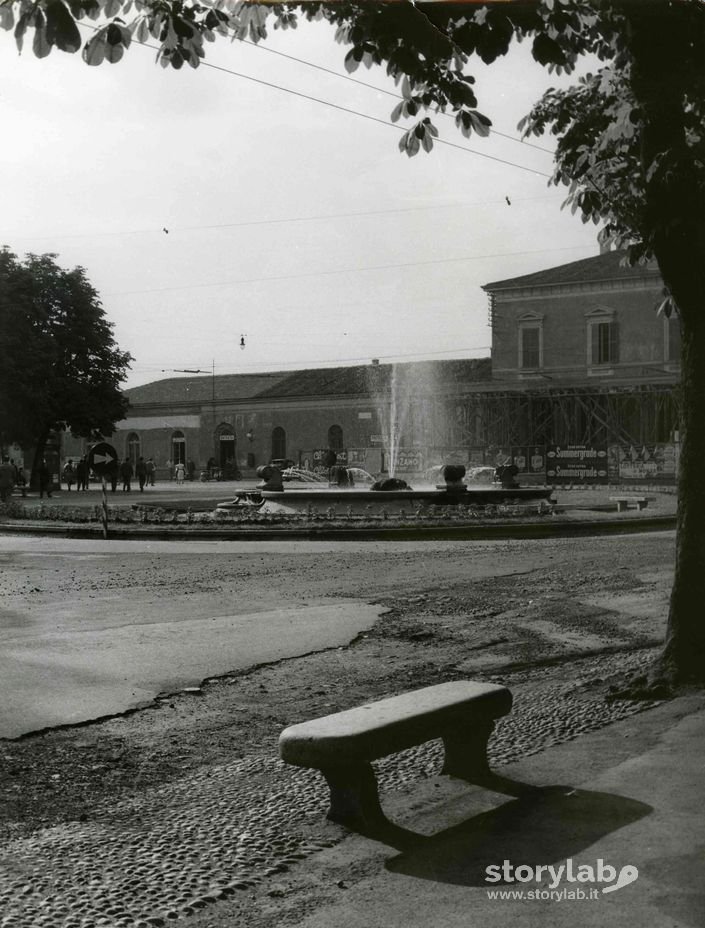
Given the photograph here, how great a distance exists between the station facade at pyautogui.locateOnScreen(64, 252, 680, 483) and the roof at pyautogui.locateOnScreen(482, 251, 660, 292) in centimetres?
9

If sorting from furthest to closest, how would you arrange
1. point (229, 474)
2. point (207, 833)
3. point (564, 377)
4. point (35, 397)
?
point (229, 474) → point (564, 377) → point (35, 397) → point (207, 833)

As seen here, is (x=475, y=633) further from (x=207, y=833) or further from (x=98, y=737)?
(x=207, y=833)

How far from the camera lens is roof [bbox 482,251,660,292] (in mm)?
58125

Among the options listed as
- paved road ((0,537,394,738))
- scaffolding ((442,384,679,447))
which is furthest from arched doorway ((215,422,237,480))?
paved road ((0,537,394,738))

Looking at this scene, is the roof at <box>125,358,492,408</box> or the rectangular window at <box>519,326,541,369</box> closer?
the rectangular window at <box>519,326,541,369</box>

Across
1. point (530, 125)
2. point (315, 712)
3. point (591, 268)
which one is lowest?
point (315, 712)

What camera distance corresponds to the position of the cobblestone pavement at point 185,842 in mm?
3775

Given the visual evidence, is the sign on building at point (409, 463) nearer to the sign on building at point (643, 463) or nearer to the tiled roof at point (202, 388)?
the sign on building at point (643, 463)

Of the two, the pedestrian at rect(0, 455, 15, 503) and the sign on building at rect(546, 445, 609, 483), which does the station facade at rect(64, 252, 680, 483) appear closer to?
the sign on building at rect(546, 445, 609, 483)

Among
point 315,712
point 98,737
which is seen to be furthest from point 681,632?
point 98,737

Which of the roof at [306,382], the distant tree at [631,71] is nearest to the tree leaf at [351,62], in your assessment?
the distant tree at [631,71]

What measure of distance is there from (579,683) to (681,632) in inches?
32.1

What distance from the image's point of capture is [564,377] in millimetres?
59531

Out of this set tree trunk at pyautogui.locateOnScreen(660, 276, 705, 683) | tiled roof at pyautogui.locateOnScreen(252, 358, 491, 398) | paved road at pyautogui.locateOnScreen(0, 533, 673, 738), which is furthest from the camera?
tiled roof at pyautogui.locateOnScreen(252, 358, 491, 398)
